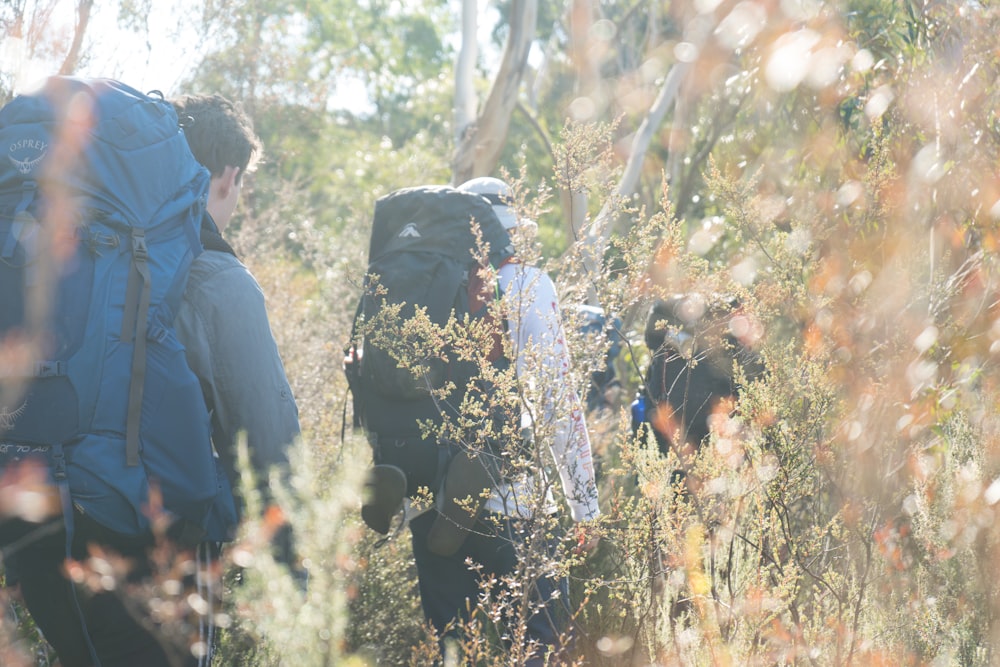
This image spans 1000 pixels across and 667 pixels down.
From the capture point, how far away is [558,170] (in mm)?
Answer: 2564

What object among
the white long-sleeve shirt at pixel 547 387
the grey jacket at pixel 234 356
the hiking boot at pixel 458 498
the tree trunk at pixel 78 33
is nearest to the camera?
the grey jacket at pixel 234 356

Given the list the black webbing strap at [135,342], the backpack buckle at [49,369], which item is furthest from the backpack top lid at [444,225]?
the backpack buckle at [49,369]

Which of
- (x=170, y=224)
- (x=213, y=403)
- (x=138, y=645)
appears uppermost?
(x=170, y=224)

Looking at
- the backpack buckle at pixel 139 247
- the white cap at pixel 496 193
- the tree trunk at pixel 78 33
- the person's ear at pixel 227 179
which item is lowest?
the backpack buckle at pixel 139 247

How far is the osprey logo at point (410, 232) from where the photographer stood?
2.63 metres

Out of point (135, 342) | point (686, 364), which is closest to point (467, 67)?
point (686, 364)

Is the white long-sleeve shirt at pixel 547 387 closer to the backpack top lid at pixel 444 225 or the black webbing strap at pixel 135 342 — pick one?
the backpack top lid at pixel 444 225

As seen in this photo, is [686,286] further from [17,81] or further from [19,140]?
[17,81]

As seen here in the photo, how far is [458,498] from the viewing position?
→ 249cm

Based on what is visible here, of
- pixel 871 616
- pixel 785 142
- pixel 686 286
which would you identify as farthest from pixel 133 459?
pixel 785 142

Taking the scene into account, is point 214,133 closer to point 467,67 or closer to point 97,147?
point 97,147

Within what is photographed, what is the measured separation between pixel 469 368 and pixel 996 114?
2.72 m

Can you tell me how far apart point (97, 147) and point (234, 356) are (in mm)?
480

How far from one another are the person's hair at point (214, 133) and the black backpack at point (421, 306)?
498 millimetres
